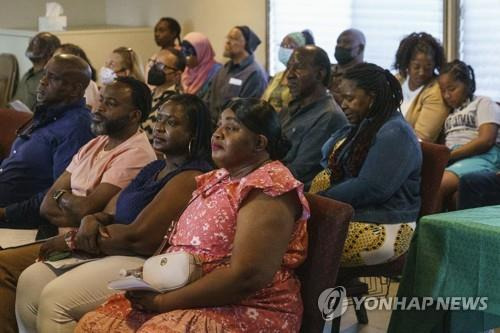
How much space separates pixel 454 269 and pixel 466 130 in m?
2.34

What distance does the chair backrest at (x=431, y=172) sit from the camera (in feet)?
11.0

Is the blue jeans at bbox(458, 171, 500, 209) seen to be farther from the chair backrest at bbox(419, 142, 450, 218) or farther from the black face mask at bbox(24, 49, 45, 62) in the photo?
the black face mask at bbox(24, 49, 45, 62)

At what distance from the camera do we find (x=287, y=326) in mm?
2510

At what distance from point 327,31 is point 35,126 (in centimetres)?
360

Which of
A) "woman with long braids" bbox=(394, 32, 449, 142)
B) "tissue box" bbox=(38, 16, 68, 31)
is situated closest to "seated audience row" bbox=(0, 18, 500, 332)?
"woman with long braids" bbox=(394, 32, 449, 142)

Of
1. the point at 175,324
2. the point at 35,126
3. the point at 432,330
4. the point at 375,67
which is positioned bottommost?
the point at 432,330

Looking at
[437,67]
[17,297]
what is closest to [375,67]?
[17,297]

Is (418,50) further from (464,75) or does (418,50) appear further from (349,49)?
(349,49)

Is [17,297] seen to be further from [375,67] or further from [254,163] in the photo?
[375,67]

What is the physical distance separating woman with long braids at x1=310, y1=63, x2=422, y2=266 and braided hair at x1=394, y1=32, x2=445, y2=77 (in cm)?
195

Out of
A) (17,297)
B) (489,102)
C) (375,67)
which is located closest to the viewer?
(17,297)

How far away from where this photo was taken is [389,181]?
10.6 feet

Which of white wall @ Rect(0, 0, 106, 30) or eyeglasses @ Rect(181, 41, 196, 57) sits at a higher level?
white wall @ Rect(0, 0, 106, 30)

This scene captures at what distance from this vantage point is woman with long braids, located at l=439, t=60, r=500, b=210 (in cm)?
480
